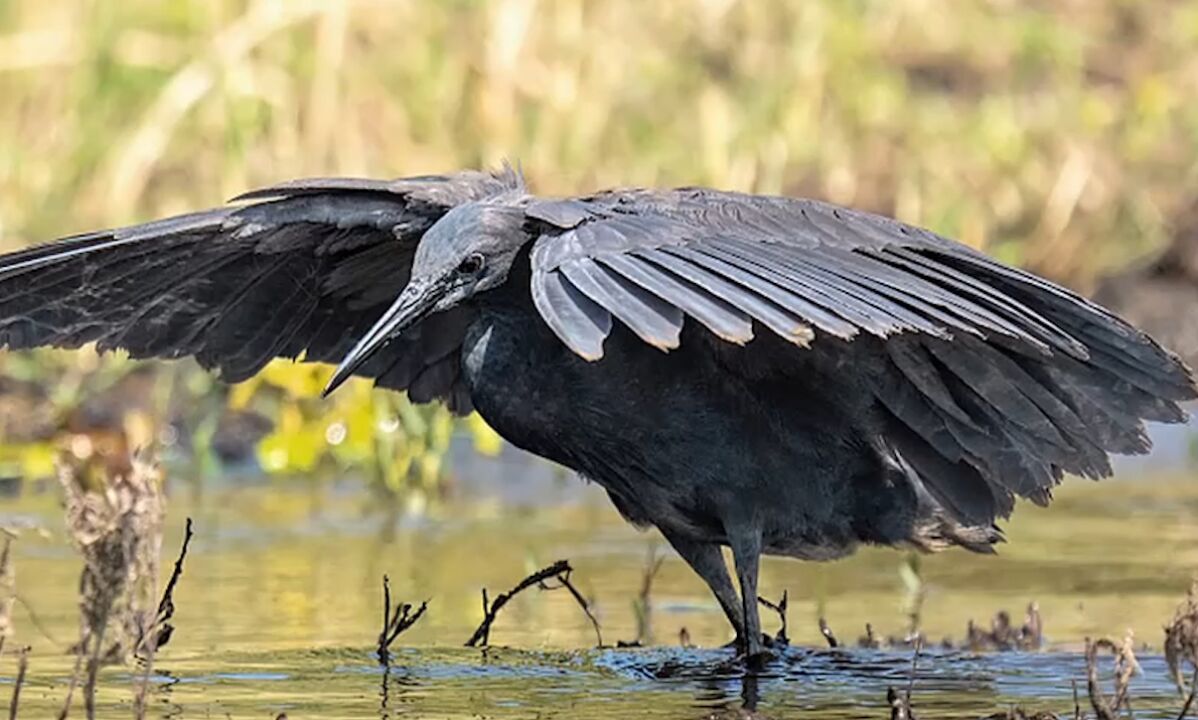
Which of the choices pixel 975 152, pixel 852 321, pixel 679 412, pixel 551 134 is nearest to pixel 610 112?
pixel 551 134

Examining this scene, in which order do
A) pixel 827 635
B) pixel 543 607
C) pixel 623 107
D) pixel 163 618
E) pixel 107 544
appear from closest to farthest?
pixel 107 544 < pixel 163 618 < pixel 827 635 < pixel 543 607 < pixel 623 107

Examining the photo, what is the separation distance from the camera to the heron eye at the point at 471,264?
5379mm

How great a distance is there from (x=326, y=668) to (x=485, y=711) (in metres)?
0.63

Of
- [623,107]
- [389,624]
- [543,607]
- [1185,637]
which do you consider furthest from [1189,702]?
[623,107]

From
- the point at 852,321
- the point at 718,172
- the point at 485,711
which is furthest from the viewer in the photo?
the point at 718,172

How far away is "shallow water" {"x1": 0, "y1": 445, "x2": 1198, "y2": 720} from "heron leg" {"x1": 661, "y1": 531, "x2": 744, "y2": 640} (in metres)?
0.12

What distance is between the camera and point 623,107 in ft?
39.2

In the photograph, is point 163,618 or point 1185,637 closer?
point 1185,637

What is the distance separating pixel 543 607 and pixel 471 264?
1957 millimetres

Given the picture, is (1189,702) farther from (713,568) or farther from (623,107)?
(623,107)

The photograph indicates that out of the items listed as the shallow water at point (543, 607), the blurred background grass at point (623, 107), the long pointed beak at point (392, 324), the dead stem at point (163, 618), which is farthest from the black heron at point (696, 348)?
the blurred background grass at point (623, 107)

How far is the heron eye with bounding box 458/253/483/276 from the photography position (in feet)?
17.6

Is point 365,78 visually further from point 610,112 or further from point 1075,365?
point 1075,365

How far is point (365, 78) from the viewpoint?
38.9 feet
